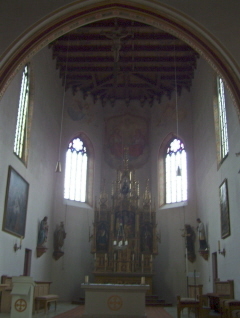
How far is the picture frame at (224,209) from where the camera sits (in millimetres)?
12906

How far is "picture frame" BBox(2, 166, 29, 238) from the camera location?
12741mm

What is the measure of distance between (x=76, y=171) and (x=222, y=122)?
8.98 metres

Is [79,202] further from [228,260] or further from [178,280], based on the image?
[228,260]

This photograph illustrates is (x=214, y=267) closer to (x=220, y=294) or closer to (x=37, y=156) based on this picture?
(x=220, y=294)

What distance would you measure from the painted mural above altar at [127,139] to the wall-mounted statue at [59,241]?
5.27m

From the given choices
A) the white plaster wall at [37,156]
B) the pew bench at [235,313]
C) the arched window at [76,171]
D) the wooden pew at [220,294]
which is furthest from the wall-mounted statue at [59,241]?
the pew bench at [235,313]

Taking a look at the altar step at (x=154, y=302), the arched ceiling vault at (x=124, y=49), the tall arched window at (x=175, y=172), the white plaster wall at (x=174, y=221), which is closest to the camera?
the arched ceiling vault at (x=124, y=49)

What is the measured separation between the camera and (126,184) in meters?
19.4

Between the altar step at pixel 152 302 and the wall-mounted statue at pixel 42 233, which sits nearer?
the wall-mounted statue at pixel 42 233

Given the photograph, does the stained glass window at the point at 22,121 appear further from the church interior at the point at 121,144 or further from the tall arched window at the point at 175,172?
the tall arched window at the point at 175,172

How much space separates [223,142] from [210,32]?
465 centimetres

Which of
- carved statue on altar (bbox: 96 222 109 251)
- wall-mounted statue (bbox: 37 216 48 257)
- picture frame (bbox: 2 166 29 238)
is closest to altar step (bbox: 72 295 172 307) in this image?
carved statue on altar (bbox: 96 222 109 251)

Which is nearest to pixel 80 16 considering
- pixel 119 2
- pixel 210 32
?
pixel 119 2

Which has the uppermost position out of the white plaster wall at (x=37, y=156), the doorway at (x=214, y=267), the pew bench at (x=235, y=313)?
the white plaster wall at (x=37, y=156)
